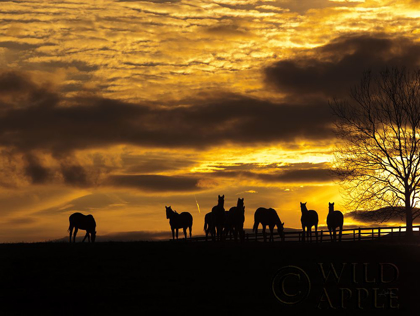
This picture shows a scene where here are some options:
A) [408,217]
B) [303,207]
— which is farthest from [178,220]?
[408,217]

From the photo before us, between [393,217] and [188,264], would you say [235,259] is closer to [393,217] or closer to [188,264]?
[188,264]

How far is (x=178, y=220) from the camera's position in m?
43.0

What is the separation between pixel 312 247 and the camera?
36.6 meters

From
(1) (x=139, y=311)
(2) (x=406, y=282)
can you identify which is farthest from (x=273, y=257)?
(1) (x=139, y=311)

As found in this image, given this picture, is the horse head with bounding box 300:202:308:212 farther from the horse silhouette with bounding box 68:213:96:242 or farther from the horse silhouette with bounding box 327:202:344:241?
the horse silhouette with bounding box 68:213:96:242

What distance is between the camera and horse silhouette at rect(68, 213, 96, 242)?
41.9 meters

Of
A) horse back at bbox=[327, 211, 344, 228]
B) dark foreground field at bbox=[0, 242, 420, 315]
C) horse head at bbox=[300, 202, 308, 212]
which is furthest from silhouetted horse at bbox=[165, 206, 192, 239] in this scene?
horse back at bbox=[327, 211, 344, 228]

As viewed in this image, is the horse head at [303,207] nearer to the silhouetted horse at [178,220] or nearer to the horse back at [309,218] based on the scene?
the horse back at [309,218]

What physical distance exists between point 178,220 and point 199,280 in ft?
52.9

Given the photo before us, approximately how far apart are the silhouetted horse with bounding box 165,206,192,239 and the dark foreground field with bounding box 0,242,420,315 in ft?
22.6

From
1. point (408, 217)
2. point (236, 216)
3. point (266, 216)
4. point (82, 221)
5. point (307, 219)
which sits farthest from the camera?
point (408, 217)

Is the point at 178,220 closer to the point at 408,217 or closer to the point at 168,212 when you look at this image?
the point at 168,212

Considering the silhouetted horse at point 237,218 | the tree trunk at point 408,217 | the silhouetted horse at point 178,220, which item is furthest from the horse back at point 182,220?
the tree trunk at point 408,217

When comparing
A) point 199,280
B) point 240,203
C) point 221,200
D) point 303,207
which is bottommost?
point 199,280
